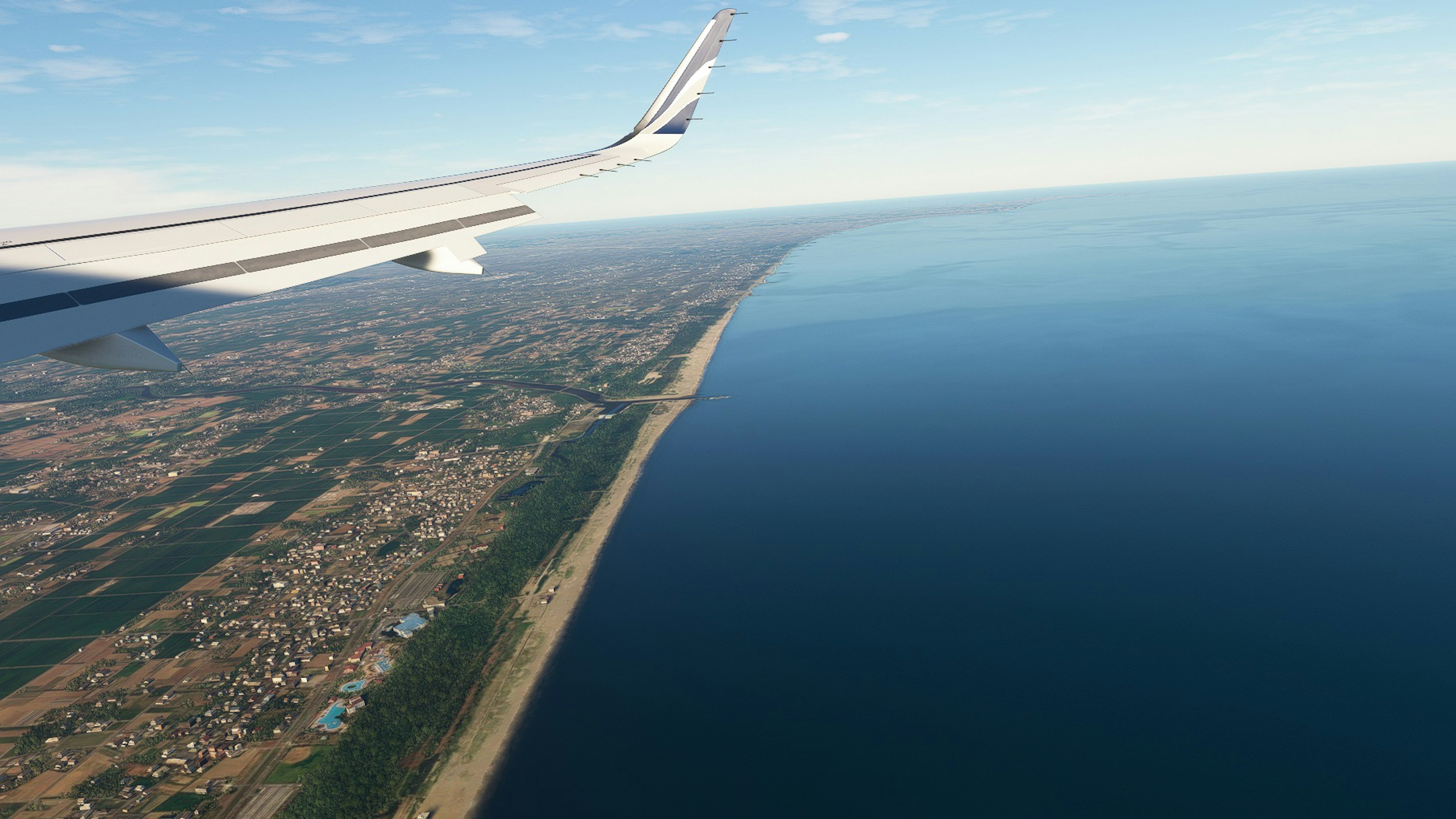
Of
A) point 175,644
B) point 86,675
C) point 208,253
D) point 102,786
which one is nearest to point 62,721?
point 86,675

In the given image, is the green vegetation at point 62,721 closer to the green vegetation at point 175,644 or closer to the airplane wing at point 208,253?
the green vegetation at point 175,644

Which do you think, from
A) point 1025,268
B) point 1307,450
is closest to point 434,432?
point 1307,450

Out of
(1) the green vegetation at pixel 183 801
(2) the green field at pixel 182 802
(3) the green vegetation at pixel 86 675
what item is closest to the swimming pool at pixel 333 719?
(1) the green vegetation at pixel 183 801

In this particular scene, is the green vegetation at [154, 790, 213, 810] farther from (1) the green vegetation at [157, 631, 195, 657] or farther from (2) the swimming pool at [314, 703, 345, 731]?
(1) the green vegetation at [157, 631, 195, 657]

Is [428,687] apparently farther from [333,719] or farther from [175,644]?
[175,644]

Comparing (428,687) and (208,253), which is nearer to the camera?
(208,253)

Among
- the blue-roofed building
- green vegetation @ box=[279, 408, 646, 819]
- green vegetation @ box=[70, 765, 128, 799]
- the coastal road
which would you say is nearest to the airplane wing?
green vegetation @ box=[279, 408, 646, 819]
